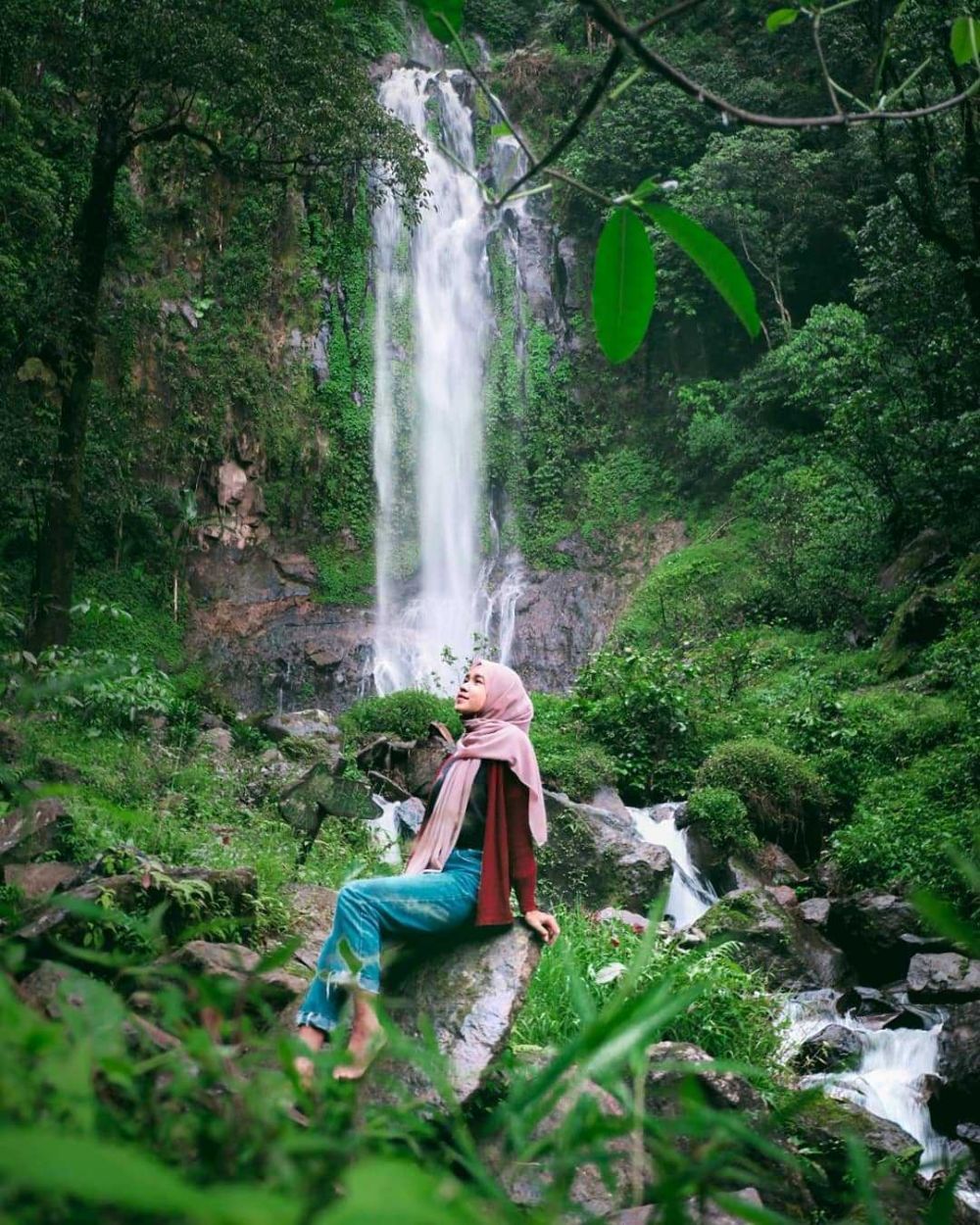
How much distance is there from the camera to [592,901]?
7914mm

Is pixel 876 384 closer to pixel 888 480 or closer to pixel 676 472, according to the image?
pixel 888 480

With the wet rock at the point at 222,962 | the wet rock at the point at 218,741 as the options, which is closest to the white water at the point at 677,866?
the wet rock at the point at 218,741

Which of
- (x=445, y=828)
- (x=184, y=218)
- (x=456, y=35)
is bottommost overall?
(x=445, y=828)

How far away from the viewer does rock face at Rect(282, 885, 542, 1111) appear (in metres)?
2.87

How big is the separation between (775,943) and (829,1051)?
1195 mm

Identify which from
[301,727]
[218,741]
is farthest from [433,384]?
[218,741]

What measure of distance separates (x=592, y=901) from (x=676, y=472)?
1405 centimetres

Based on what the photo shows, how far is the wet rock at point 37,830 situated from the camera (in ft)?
14.4

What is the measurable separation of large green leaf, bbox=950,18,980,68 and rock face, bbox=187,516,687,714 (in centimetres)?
1656

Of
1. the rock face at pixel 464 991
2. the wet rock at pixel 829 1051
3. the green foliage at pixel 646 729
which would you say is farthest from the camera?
the green foliage at pixel 646 729

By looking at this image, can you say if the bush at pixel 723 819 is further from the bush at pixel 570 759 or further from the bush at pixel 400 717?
the bush at pixel 400 717

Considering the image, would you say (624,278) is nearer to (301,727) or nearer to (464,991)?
(464,991)

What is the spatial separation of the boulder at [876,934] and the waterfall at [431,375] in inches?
497

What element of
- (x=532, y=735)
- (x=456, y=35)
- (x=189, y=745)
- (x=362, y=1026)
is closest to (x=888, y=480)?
(x=532, y=735)
